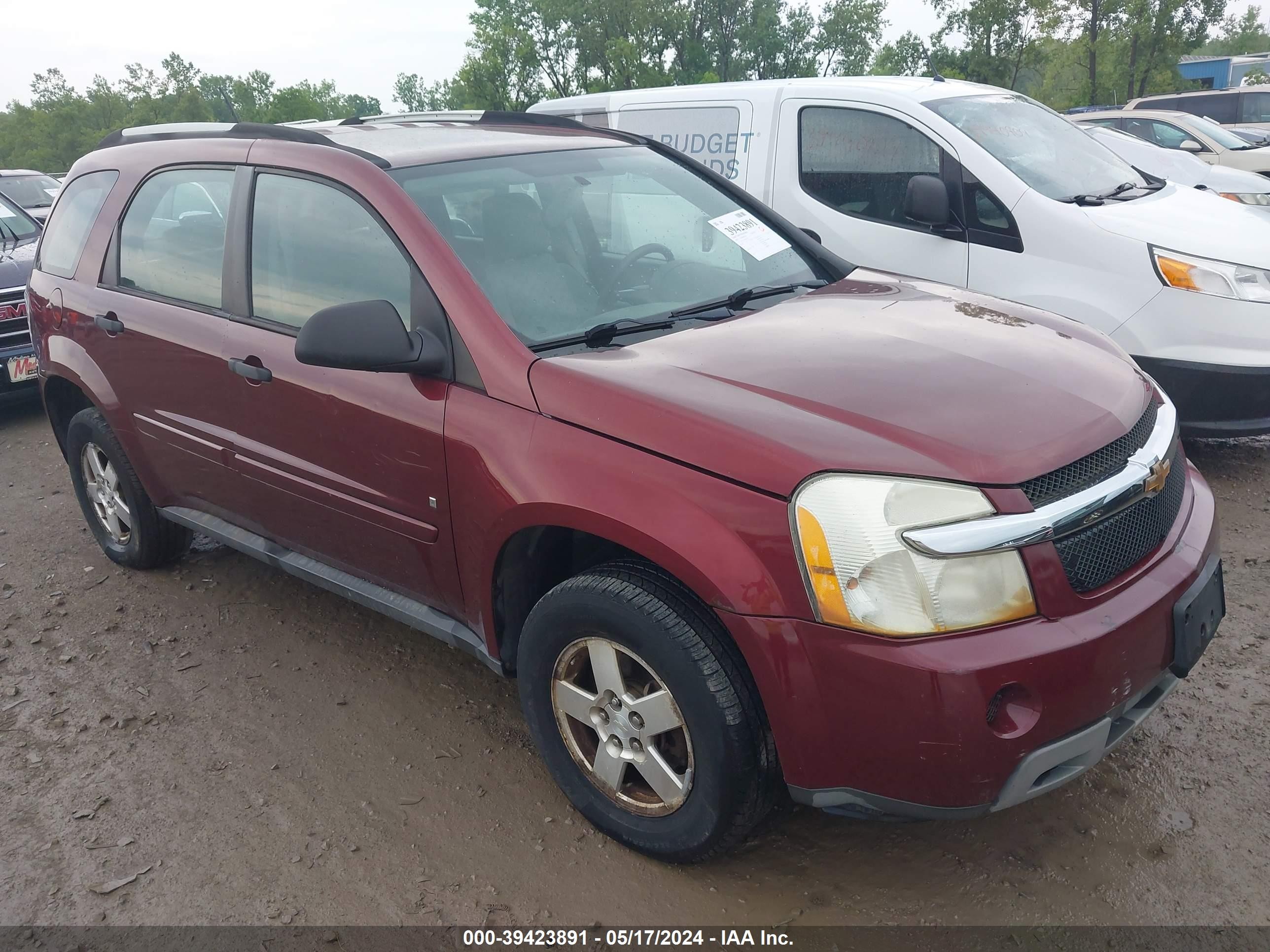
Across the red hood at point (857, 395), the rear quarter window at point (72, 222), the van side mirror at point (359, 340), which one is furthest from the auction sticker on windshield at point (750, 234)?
the rear quarter window at point (72, 222)

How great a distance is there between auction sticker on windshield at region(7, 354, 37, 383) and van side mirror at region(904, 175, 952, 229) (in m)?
5.73

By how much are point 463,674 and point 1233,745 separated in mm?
2392

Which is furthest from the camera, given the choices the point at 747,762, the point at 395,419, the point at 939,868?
the point at 395,419

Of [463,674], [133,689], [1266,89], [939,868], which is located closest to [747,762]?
[939,868]

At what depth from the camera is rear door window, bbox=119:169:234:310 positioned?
3.38 m

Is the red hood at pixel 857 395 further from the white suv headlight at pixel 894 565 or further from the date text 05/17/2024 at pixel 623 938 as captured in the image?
the date text 05/17/2024 at pixel 623 938

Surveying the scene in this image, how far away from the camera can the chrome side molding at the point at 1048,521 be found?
6.45 ft

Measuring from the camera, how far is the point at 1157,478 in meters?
2.31

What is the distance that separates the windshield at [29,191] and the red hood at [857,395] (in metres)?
14.2

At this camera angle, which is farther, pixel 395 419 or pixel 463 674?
pixel 463 674

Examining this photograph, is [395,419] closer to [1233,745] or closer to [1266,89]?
[1233,745]

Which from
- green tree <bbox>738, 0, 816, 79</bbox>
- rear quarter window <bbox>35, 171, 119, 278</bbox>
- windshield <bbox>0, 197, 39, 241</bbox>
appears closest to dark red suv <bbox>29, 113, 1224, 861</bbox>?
rear quarter window <bbox>35, 171, 119, 278</bbox>

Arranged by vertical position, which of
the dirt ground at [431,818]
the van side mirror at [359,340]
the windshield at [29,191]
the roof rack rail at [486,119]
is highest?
the roof rack rail at [486,119]

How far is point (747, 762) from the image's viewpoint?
2.19 metres
